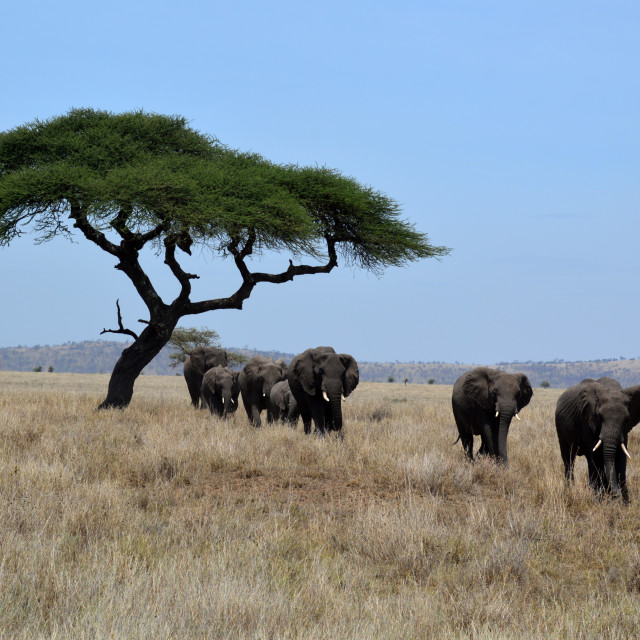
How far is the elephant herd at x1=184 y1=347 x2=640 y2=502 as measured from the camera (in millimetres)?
8977

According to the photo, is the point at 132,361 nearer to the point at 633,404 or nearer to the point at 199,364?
the point at 199,364

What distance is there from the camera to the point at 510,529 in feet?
24.8

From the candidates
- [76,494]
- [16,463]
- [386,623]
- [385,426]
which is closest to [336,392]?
[385,426]

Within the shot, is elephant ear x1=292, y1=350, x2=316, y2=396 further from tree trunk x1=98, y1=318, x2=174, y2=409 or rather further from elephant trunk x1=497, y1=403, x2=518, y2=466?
tree trunk x1=98, y1=318, x2=174, y2=409

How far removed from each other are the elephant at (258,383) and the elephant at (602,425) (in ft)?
34.1

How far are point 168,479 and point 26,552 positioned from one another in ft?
13.0

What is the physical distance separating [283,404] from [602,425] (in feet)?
33.3

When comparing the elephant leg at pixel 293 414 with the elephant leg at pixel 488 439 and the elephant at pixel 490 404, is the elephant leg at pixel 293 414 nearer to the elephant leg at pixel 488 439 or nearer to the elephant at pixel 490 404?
the elephant at pixel 490 404

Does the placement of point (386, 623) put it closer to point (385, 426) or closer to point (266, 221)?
point (385, 426)

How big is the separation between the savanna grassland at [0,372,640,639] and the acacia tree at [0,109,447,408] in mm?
10315

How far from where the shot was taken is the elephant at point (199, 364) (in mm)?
24828

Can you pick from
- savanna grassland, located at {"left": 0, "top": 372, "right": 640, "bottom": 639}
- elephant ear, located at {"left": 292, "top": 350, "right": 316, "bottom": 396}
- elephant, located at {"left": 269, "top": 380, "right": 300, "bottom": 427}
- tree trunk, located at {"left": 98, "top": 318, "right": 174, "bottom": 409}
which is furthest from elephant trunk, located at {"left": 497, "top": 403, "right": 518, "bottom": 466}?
tree trunk, located at {"left": 98, "top": 318, "right": 174, "bottom": 409}

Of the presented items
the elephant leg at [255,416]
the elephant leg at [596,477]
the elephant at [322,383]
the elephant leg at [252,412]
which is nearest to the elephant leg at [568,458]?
the elephant leg at [596,477]

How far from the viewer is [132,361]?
22.6 meters
